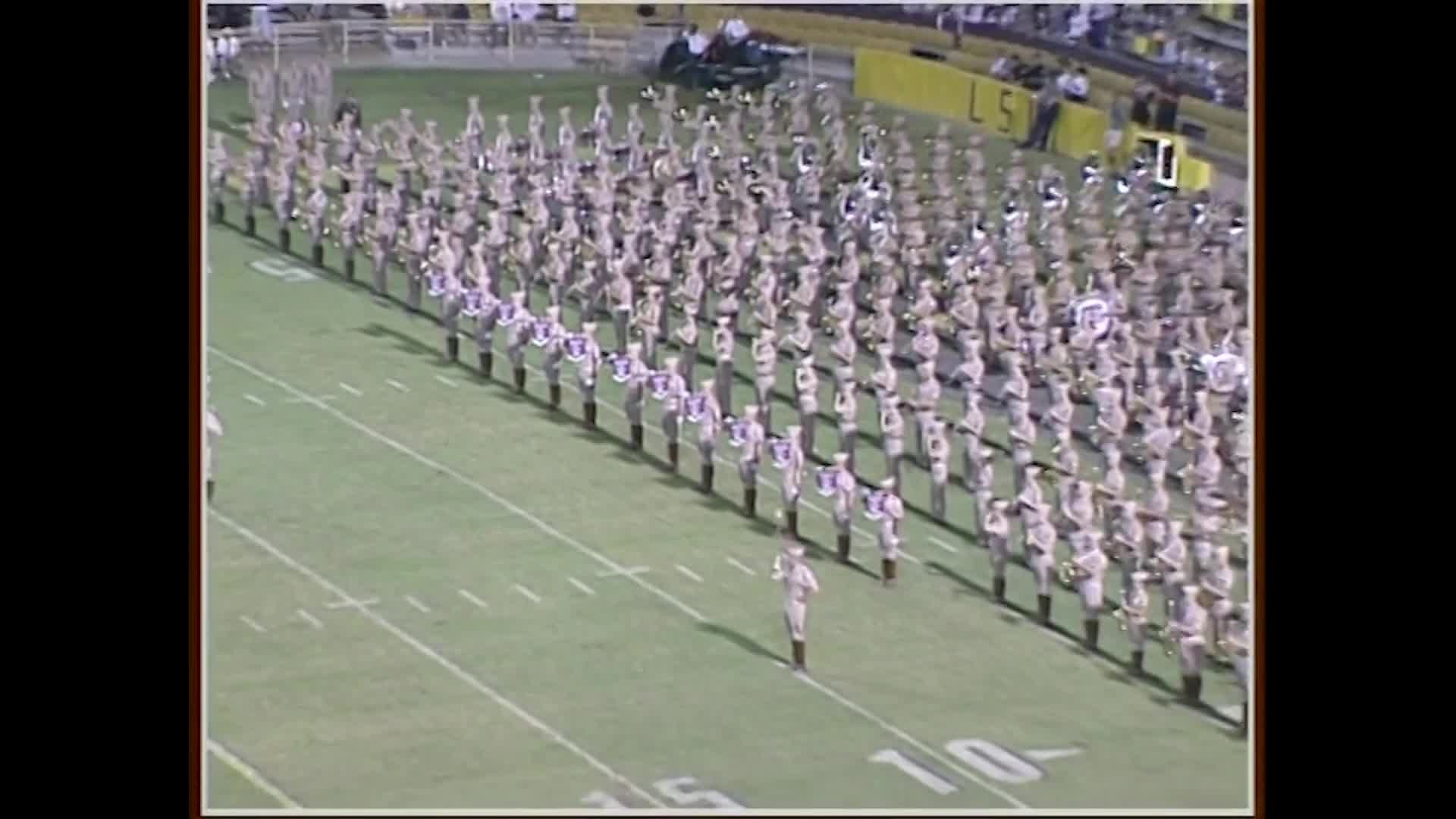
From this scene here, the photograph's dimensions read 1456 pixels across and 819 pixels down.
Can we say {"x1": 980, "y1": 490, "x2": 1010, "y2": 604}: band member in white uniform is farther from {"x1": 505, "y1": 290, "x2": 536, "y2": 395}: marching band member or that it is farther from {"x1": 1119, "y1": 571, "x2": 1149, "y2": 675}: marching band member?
{"x1": 505, "y1": 290, "x2": 536, "y2": 395}: marching band member

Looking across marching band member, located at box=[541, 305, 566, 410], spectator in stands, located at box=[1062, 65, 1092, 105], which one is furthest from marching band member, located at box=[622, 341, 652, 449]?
spectator in stands, located at box=[1062, 65, 1092, 105]

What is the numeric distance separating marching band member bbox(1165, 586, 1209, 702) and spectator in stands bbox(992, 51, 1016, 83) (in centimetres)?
373

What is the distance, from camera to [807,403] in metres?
19.6

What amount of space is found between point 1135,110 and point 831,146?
1.34 metres

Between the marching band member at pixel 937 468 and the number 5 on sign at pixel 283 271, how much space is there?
295 centimetres

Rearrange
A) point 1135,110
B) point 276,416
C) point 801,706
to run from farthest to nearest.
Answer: point 1135,110, point 276,416, point 801,706

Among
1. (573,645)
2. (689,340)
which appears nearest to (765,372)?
(689,340)

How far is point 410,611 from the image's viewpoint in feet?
59.4

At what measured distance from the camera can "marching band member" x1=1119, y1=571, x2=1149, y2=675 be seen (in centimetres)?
1806

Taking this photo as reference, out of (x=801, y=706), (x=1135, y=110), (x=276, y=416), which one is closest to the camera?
(x=801, y=706)

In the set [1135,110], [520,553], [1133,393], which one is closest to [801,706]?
[520,553]

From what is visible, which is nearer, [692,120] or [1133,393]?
[1133,393]

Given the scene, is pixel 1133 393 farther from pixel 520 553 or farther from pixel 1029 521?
pixel 520 553

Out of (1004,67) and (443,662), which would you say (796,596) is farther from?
(1004,67)
